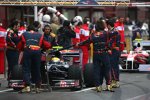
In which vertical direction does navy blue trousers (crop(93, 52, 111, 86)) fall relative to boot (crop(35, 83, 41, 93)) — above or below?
above

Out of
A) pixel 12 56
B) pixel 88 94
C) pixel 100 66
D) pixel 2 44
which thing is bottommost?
pixel 88 94

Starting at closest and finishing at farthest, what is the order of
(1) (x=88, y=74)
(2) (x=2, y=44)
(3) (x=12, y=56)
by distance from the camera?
(1) (x=88, y=74), (3) (x=12, y=56), (2) (x=2, y=44)

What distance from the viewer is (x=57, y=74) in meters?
14.6

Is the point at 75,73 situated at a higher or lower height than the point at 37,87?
higher

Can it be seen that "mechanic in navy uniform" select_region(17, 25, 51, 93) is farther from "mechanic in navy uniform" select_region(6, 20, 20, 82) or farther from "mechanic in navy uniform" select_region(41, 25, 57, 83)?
"mechanic in navy uniform" select_region(6, 20, 20, 82)

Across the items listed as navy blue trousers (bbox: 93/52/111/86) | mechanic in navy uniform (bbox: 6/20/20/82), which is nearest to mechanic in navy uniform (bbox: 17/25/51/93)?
navy blue trousers (bbox: 93/52/111/86)

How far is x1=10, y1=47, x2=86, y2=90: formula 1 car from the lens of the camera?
47.4 feet

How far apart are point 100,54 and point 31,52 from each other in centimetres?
182

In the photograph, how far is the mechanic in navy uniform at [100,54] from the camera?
14.1 metres

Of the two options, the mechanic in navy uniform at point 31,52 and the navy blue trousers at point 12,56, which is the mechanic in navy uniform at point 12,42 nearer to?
the navy blue trousers at point 12,56

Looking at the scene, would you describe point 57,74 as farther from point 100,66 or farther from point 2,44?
point 2,44

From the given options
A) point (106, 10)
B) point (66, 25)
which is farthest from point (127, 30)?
point (66, 25)

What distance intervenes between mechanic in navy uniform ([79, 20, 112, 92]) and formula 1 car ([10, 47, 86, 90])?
0.48 metres

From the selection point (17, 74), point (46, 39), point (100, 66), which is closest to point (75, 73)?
point (100, 66)
